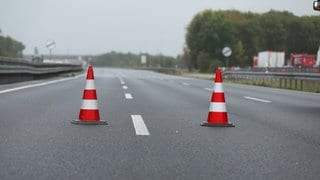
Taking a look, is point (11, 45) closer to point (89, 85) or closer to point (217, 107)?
point (89, 85)

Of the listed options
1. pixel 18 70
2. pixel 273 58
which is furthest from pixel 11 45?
pixel 18 70

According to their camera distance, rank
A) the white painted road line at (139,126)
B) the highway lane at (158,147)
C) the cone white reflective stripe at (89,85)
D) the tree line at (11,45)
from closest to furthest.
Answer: the highway lane at (158,147) < the white painted road line at (139,126) < the cone white reflective stripe at (89,85) < the tree line at (11,45)

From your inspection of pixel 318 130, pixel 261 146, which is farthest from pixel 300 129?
pixel 261 146

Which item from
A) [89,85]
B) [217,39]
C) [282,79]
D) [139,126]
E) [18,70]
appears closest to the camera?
[139,126]

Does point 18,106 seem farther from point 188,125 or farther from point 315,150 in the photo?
point 315,150

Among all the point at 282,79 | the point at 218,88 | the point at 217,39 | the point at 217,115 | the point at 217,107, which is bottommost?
the point at 282,79

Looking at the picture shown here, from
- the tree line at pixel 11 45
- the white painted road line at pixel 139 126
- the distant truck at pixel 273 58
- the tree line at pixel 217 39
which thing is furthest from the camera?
the tree line at pixel 11 45

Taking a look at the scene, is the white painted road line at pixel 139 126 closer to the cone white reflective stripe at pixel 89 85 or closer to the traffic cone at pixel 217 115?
the cone white reflective stripe at pixel 89 85

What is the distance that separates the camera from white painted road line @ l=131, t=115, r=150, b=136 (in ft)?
28.0

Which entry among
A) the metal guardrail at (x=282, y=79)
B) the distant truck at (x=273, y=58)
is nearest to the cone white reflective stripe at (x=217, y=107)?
the metal guardrail at (x=282, y=79)

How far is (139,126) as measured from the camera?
935cm

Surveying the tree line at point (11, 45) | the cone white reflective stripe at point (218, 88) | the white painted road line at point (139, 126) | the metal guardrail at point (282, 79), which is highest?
the tree line at point (11, 45)

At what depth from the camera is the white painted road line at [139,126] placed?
855 centimetres

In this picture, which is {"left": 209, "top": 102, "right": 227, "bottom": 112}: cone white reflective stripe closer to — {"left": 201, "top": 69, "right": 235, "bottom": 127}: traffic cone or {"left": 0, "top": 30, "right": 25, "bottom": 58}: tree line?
{"left": 201, "top": 69, "right": 235, "bottom": 127}: traffic cone
